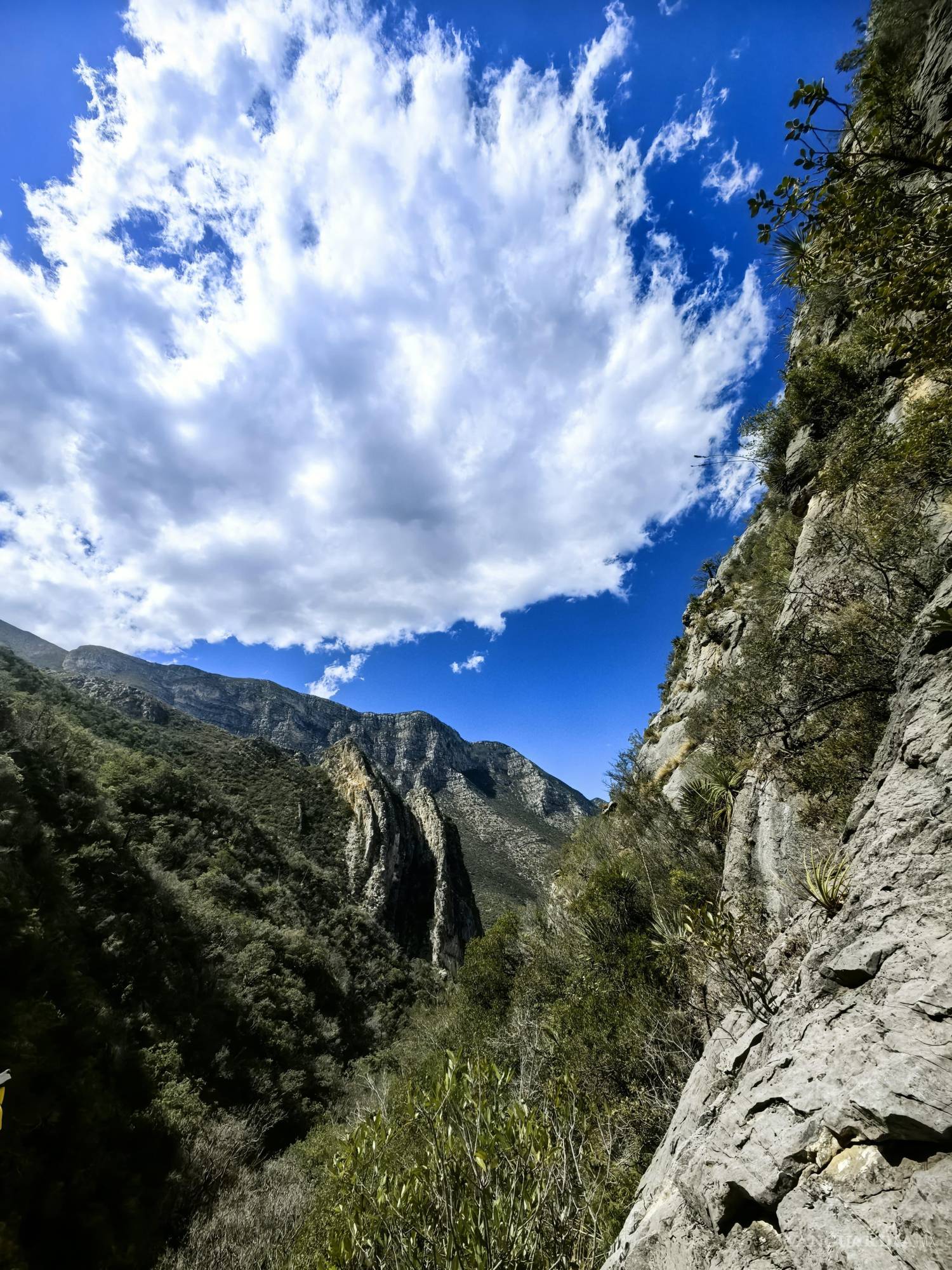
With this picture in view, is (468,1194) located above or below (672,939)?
below

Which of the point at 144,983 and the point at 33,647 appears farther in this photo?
the point at 33,647

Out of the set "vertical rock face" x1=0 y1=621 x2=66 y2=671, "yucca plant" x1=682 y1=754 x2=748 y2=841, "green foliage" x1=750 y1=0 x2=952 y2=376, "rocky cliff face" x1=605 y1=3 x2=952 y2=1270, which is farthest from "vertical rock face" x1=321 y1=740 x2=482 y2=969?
"vertical rock face" x1=0 y1=621 x2=66 y2=671

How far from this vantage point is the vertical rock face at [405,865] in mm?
41656

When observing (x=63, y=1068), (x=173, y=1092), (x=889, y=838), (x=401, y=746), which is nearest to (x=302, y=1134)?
(x=173, y=1092)

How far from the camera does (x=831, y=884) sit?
4.41 metres

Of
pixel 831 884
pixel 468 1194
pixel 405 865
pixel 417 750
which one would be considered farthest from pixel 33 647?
pixel 831 884

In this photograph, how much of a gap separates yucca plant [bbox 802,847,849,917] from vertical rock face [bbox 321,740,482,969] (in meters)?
42.3

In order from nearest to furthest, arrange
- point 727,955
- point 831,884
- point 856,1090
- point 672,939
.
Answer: point 856,1090 → point 831,884 → point 727,955 → point 672,939

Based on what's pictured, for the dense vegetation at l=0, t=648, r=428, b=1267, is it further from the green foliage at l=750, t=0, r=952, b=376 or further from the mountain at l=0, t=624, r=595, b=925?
the mountain at l=0, t=624, r=595, b=925

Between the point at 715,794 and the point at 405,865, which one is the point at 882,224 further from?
the point at 405,865

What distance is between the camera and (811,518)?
35.7 ft

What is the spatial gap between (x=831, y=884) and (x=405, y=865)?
47.4m

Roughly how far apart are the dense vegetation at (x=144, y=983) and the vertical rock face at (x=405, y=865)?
3883mm

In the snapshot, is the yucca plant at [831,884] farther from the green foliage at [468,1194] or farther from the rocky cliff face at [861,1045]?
the green foliage at [468,1194]
